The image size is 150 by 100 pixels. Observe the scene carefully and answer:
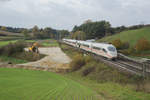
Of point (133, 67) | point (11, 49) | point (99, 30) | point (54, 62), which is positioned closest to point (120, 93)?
point (133, 67)

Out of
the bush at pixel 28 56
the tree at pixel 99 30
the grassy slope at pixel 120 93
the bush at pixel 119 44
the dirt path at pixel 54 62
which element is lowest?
the dirt path at pixel 54 62

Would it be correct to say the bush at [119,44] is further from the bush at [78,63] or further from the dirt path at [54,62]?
the bush at [78,63]

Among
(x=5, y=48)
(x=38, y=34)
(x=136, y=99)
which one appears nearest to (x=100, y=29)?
(x=38, y=34)

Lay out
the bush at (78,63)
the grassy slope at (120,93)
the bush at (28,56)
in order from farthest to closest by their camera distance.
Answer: the bush at (28,56), the bush at (78,63), the grassy slope at (120,93)

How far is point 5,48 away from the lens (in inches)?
2156

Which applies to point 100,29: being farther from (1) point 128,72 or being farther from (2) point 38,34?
(1) point 128,72

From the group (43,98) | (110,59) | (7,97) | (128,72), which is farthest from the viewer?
(110,59)

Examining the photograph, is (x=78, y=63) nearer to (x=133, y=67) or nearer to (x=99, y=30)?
(x=133, y=67)

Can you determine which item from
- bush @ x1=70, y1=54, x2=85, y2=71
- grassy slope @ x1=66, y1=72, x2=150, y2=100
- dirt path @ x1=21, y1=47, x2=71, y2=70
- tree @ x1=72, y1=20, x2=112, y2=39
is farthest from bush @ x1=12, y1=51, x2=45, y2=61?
tree @ x1=72, y1=20, x2=112, y2=39

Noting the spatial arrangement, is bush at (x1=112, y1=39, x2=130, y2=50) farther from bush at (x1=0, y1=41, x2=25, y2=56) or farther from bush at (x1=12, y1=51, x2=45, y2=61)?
bush at (x1=0, y1=41, x2=25, y2=56)

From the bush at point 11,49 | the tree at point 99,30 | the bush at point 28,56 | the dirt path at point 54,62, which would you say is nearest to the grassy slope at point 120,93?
the dirt path at point 54,62

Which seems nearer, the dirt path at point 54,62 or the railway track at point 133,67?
the railway track at point 133,67

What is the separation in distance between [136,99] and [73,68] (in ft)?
69.5

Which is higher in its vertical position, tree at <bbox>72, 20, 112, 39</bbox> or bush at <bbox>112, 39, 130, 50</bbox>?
tree at <bbox>72, 20, 112, 39</bbox>
